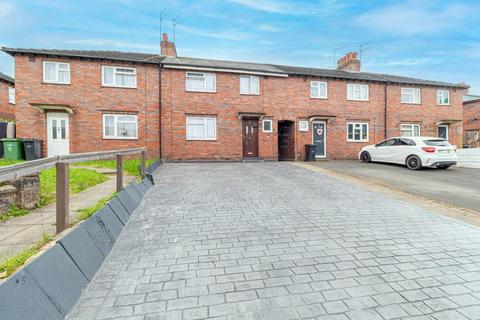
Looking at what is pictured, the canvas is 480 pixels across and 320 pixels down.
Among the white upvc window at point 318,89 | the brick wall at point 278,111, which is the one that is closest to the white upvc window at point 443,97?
the brick wall at point 278,111

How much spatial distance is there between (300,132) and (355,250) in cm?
1411

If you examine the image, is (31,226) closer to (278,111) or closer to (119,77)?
(119,77)

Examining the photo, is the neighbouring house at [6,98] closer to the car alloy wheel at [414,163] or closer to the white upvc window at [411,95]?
the car alloy wheel at [414,163]

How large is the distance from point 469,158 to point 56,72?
22895 millimetres

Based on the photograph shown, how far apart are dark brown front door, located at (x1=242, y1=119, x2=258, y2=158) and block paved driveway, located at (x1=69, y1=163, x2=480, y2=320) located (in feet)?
35.8

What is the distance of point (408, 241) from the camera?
3832mm

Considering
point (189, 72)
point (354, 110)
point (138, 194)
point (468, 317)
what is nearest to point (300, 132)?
point (354, 110)

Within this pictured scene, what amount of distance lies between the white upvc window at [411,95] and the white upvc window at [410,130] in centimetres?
179

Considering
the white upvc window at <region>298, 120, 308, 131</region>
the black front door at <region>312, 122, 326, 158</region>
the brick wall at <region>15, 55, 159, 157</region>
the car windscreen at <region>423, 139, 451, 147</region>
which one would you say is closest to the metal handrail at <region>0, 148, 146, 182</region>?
the brick wall at <region>15, 55, 159, 157</region>

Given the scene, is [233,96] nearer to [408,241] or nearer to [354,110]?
[354,110]

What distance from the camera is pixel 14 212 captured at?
426cm

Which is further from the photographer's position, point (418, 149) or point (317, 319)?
point (418, 149)

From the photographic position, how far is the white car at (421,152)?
11.6m

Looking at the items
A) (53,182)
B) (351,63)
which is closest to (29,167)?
(53,182)
